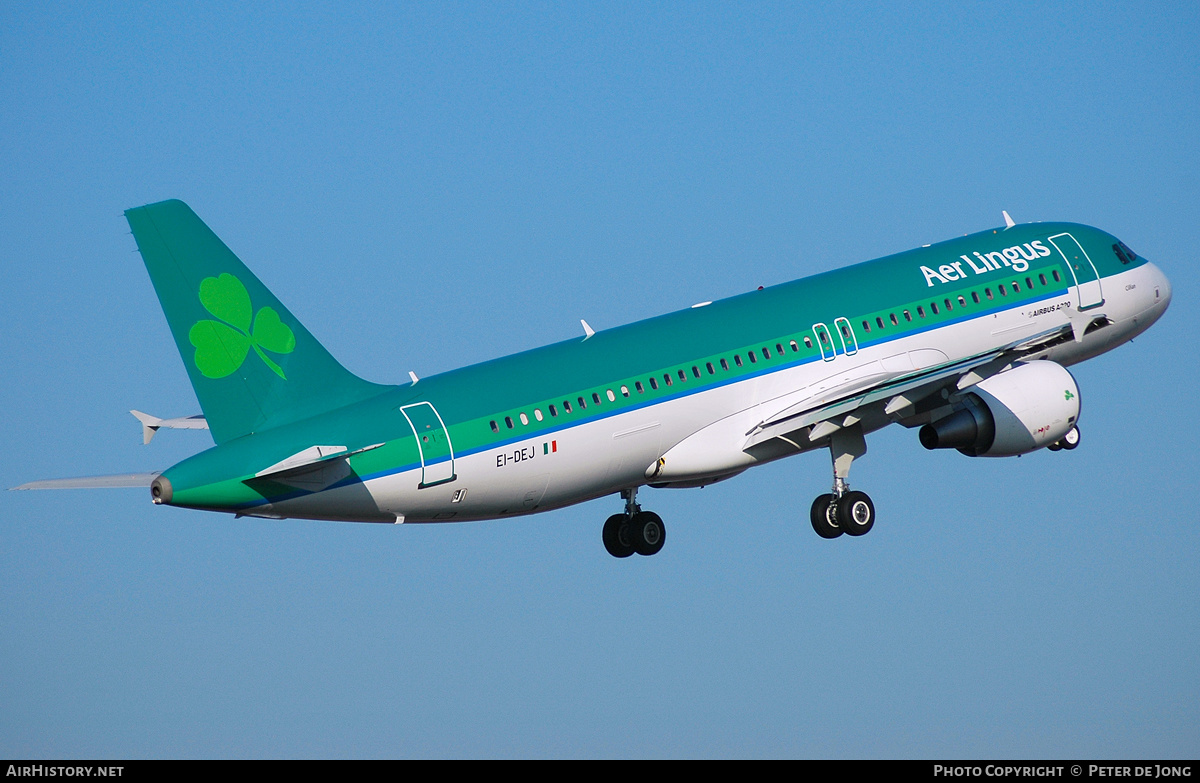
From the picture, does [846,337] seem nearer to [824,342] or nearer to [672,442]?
[824,342]

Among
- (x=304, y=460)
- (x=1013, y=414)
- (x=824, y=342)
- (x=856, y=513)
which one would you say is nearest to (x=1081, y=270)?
(x=1013, y=414)

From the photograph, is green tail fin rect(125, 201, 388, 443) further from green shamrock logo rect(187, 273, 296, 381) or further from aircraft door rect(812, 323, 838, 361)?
aircraft door rect(812, 323, 838, 361)

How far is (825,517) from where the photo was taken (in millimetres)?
43719

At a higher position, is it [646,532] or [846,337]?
[846,337]

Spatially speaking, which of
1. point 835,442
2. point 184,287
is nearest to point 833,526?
point 835,442

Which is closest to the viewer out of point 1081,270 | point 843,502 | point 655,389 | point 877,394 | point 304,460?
point 304,460

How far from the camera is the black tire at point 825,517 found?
1721 inches

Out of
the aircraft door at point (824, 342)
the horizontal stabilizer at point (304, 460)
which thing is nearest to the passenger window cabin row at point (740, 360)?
the aircraft door at point (824, 342)

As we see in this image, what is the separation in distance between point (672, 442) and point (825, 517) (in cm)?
440

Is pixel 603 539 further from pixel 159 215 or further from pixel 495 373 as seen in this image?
pixel 159 215

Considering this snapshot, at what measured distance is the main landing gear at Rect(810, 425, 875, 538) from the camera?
43719 mm

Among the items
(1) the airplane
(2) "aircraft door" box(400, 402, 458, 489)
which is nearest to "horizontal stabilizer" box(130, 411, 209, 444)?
(1) the airplane

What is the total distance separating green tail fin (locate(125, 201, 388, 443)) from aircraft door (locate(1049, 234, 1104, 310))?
67.1 ft

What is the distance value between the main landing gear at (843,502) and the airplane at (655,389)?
0.05m
